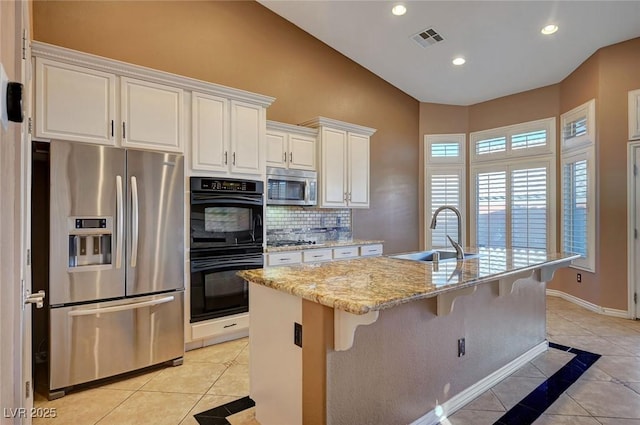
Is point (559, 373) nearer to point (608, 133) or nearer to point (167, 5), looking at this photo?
point (608, 133)

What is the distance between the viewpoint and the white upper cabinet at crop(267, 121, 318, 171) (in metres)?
3.95

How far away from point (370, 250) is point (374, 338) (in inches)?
113

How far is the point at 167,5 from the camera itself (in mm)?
3527

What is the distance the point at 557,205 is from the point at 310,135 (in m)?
3.75

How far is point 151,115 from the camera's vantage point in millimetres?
2842

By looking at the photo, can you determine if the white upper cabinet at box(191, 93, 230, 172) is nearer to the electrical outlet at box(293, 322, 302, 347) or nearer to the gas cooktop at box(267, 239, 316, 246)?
the gas cooktop at box(267, 239, 316, 246)

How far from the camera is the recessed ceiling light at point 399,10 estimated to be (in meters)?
3.80

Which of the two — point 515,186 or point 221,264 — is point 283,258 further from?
point 515,186

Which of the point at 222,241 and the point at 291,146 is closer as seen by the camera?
the point at 222,241

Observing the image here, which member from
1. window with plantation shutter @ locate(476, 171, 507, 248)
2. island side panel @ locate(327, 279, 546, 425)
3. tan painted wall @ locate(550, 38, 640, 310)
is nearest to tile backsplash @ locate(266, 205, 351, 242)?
window with plantation shutter @ locate(476, 171, 507, 248)

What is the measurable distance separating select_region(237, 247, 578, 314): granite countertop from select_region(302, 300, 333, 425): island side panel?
12cm

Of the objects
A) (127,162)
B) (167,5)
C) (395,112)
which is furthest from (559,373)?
(167,5)

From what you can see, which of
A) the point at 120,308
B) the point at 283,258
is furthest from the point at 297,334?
the point at 283,258

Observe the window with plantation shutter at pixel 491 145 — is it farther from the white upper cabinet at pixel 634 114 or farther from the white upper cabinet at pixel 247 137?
the white upper cabinet at pixel 247 137
